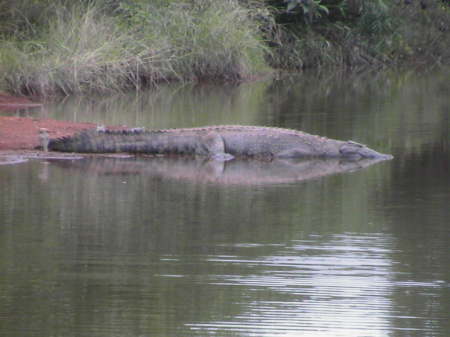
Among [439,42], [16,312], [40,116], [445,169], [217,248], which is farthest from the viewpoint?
[439,42]

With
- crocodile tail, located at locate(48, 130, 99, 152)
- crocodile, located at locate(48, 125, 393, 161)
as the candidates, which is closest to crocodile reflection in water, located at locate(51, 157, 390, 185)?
crocodile, located at locate(48, 125, 393, 161)

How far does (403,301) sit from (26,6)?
705 inches

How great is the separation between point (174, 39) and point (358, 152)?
12.2 meters

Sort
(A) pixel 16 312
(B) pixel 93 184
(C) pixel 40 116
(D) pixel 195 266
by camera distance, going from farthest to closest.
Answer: (C) pixel 40 116 → (B) pixel 93 184 → (D) pixel 195 266 → (A) pixel 16 312

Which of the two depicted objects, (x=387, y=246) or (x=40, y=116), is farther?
(x=40, y=116)

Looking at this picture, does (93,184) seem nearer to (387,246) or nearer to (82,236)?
(82,236)

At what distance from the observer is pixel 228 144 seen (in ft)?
37.2

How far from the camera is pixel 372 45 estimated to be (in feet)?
109

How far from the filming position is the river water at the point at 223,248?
5133 millimetres

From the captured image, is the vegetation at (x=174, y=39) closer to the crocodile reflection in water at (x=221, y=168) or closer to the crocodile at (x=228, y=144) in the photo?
the crocodile at (x=228, y=144)

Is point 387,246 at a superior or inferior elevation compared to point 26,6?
inferior

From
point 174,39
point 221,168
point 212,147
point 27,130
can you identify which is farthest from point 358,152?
point 174,39

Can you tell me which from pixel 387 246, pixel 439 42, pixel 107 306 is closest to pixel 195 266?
pixel 107 306

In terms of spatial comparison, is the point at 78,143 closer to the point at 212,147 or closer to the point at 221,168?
the point at 212,147
